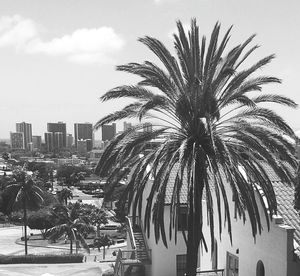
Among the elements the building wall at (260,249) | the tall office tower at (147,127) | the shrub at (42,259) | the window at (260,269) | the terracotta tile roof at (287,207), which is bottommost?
the shrub at (42,259)

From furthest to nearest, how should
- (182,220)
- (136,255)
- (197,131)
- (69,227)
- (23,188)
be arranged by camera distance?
1. (23,188)
2. (69,227)
3. (136,255)
4. (182,220)
5. (197,131)

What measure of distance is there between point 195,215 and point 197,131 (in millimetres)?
2754

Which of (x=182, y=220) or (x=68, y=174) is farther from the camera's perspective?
(x=68, y=174)

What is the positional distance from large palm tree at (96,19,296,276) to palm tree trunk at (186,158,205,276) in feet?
0.11

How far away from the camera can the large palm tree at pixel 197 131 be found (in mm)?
13945

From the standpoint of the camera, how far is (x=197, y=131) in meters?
14.4

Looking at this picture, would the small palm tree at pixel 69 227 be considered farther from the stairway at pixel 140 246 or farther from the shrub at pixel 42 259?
the stairway at pixel 140 246

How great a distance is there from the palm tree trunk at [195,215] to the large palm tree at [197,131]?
32mm

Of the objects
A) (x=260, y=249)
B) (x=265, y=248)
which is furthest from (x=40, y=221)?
(x=265, y=248)

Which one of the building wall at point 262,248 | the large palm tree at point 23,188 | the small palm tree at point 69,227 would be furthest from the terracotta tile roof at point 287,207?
the large palm tree at point 23,188

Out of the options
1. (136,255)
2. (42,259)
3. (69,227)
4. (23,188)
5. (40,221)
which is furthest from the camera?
(40,221)

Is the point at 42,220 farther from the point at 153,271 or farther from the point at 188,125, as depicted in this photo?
the point at 188,125

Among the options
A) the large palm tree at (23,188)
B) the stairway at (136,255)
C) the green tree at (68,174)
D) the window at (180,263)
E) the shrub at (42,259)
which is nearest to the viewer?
the stairway at (136,255)

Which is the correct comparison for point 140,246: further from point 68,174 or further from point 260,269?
point 68,174
